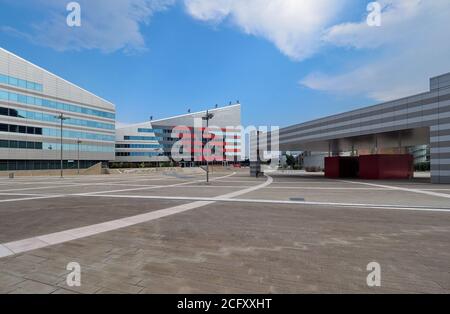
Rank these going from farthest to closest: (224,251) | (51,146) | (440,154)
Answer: (51,146) → (440,154) → (224,251)

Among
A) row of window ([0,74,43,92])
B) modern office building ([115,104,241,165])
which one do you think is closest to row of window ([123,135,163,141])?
modern office building ([115,104,241,165])

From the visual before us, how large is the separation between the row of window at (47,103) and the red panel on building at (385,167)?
58139 millimetres

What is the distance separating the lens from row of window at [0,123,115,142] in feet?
144

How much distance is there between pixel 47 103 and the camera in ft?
162

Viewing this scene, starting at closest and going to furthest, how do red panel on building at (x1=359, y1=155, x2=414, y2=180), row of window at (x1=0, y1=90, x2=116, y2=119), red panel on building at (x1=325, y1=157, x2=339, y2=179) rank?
red panel on building at (x1=359, y1=155, x2=414, y2=180)
red panel on building at (x1=325, y1=157, x2=339, y2=179)
row of window at (x1=0, y1=90, x2=116, y2=119)

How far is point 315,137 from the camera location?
100 feet

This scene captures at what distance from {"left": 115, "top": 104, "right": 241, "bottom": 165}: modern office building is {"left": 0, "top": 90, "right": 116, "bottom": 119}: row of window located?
2380cm

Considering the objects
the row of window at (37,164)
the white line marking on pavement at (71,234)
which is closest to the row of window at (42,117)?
the row of window at (37,164)

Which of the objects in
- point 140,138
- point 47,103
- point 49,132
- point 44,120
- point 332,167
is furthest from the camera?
point 140,138

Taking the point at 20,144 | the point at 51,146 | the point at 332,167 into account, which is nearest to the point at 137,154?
the point at 51,146

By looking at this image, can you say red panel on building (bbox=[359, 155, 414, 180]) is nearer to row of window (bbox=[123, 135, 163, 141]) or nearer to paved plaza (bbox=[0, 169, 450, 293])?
paved plaza (bbox=[0, 169, 450, 293])

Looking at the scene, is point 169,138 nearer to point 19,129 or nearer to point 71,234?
point 19,129

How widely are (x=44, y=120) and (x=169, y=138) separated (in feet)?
163
